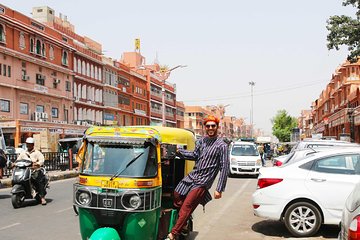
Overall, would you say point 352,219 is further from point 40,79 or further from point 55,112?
point 55,112

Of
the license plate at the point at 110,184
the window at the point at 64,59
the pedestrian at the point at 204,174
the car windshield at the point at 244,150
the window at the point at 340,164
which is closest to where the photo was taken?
the license plate at the point at 110,184

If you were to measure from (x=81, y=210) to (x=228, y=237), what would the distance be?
314cm

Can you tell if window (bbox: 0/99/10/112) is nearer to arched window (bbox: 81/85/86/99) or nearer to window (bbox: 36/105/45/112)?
window (bbox: 36/105/45/112)

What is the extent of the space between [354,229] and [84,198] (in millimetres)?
3485

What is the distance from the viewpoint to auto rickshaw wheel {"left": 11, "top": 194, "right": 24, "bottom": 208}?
11.6 m

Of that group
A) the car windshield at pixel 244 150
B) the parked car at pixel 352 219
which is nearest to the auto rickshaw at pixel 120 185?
the parked car at pixel 352 219

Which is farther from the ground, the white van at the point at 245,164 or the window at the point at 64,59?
the window at the point at 64,59

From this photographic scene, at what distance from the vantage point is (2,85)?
141 feet

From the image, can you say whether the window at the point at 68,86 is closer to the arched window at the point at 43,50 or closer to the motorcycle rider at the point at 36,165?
the arched window at the point at 43,50

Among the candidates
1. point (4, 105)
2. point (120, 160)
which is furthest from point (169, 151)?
point (4, 105)

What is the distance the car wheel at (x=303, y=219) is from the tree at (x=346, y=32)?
1557cm

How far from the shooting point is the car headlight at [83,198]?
5801 millimetres

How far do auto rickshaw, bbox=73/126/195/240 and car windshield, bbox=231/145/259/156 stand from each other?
56.6 feet

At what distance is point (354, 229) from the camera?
11.1 ft
